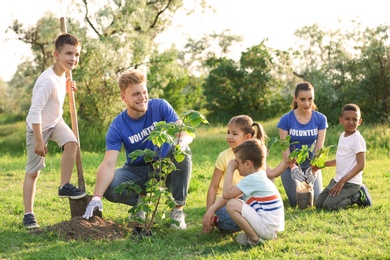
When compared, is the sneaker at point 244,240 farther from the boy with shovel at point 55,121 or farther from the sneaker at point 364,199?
the sneaker at point 364,199

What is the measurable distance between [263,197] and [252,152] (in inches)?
14.7

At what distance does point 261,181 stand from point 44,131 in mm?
2315

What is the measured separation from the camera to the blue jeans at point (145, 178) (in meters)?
5.10

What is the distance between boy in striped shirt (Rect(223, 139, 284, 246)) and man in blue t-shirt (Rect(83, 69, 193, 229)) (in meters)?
0.75

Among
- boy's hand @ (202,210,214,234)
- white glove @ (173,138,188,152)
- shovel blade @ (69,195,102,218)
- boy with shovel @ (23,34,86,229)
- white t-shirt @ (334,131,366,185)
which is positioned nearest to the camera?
boy's hand @ (202,210,214,234)

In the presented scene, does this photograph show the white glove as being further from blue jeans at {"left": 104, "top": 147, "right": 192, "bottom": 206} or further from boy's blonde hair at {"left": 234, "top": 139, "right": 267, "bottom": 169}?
boy's blonde hair at {"left": 234, "top": 139, "right": 267, "bottom": 169}

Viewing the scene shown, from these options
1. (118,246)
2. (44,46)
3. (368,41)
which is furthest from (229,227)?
(44,46)

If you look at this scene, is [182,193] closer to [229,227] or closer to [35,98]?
[229,227]

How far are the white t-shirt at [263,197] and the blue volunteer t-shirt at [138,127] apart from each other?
44.1 inches

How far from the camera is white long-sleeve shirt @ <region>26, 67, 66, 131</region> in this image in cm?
516

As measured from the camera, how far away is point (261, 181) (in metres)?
4.32

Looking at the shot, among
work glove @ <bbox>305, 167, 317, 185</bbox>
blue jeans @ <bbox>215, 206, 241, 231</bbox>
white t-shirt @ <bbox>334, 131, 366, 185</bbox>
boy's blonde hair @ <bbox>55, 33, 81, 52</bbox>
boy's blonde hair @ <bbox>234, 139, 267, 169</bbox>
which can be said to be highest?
boy's blonde hair @ <bbox>55, 33, 81, 52</bbox>

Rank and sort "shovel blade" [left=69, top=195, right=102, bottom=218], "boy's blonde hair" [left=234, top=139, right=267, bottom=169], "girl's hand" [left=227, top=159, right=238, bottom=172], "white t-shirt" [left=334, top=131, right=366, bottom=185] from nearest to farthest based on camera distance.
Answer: "boy's blonde hair" [left=234, top=139, right=267, bottom=169]
"girl's hand" [left=227, top=159, right=238, bottom=172]
"shovel blade" [left=69, top=195, right=102, bottom=218]
"white t-shirt" [left=334, top=131, right=366, bottom=185]

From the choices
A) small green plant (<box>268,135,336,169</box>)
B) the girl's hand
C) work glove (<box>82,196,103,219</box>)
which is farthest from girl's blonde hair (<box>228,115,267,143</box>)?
work glove (<box>82,196,103,219</box>)
